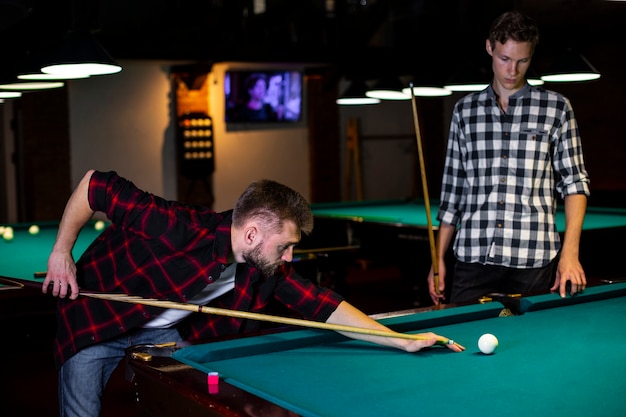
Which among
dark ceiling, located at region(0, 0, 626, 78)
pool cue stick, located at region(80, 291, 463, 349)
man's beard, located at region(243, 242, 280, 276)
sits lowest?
pool cue stick, located at region(80, 291, 463, 349)

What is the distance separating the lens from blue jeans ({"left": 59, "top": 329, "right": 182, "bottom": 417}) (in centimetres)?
238

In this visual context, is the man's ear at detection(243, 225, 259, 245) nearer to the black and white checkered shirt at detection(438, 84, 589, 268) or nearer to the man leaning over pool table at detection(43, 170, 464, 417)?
the man leaning over pool table at detection(43, 170, 464, 417)

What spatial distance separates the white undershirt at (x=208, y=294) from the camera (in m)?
2.41

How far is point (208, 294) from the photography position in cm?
243

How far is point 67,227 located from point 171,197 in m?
6.84

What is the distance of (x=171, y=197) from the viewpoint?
9.15 m

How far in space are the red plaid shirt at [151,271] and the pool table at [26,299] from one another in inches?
8.0

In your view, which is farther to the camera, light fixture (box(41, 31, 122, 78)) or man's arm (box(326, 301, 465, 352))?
light fixture (box(41, 31, 122, 78))

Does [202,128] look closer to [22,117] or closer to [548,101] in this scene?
[22,117]

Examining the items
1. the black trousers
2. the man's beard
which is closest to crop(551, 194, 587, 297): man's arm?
the black trousers

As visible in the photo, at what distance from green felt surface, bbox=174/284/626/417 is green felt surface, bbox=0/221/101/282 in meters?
1.92

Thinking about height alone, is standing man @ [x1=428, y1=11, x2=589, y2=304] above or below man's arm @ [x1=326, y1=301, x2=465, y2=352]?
above

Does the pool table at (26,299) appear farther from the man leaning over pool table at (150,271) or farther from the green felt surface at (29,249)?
the man leaning over pool table at (150,271)

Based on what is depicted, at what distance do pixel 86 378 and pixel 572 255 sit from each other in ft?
5.21
